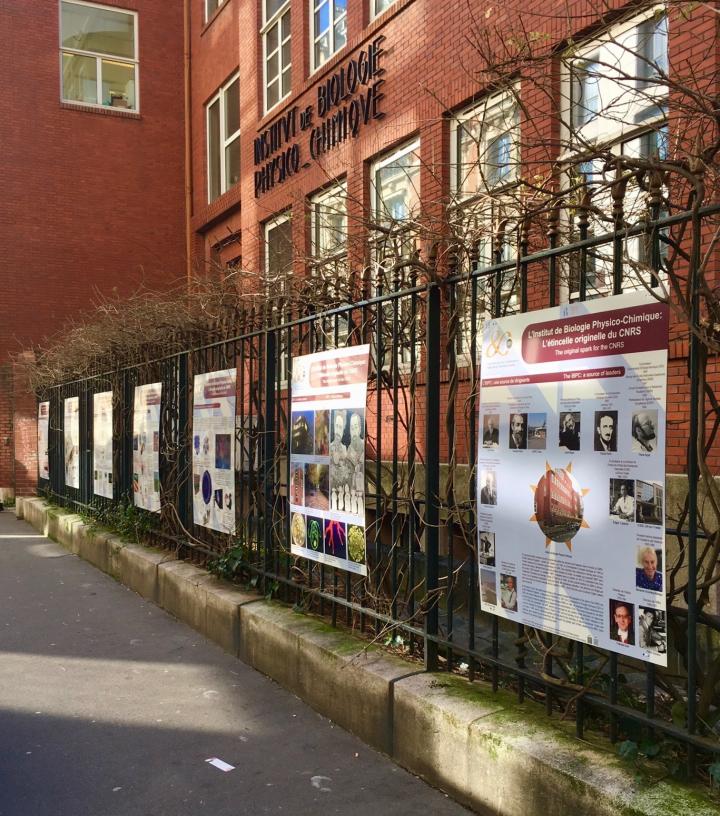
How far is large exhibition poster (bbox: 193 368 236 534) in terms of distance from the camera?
20.0 ft

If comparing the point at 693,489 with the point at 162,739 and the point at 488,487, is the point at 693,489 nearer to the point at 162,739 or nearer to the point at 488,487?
the point at 488,487

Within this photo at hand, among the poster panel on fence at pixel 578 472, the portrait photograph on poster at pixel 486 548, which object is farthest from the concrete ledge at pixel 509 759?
the portrait photograph on poster at pixel 486 548

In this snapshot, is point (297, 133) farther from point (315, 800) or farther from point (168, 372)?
point (315, 800)

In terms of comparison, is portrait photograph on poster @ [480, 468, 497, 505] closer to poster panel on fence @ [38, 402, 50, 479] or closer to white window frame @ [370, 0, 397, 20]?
white window frame @ [370, 0, 397, 20]

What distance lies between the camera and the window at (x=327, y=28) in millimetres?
11708

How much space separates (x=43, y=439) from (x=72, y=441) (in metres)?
2.87

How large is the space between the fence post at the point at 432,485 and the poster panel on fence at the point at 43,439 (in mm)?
11091

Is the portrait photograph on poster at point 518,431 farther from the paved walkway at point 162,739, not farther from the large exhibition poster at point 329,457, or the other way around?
the paved walkway at point 162,739

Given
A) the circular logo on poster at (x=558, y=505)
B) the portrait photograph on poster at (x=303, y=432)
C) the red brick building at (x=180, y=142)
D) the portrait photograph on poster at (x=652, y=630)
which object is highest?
the red brick building at (x=180, y=142)

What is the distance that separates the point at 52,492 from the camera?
13.3 metres

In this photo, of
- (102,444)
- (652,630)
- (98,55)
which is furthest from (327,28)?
(652,630)

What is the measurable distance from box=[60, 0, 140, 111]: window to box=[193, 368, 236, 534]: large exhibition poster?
48.2 ft

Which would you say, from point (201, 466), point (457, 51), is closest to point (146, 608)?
point (201, 466)

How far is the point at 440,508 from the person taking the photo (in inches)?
156
